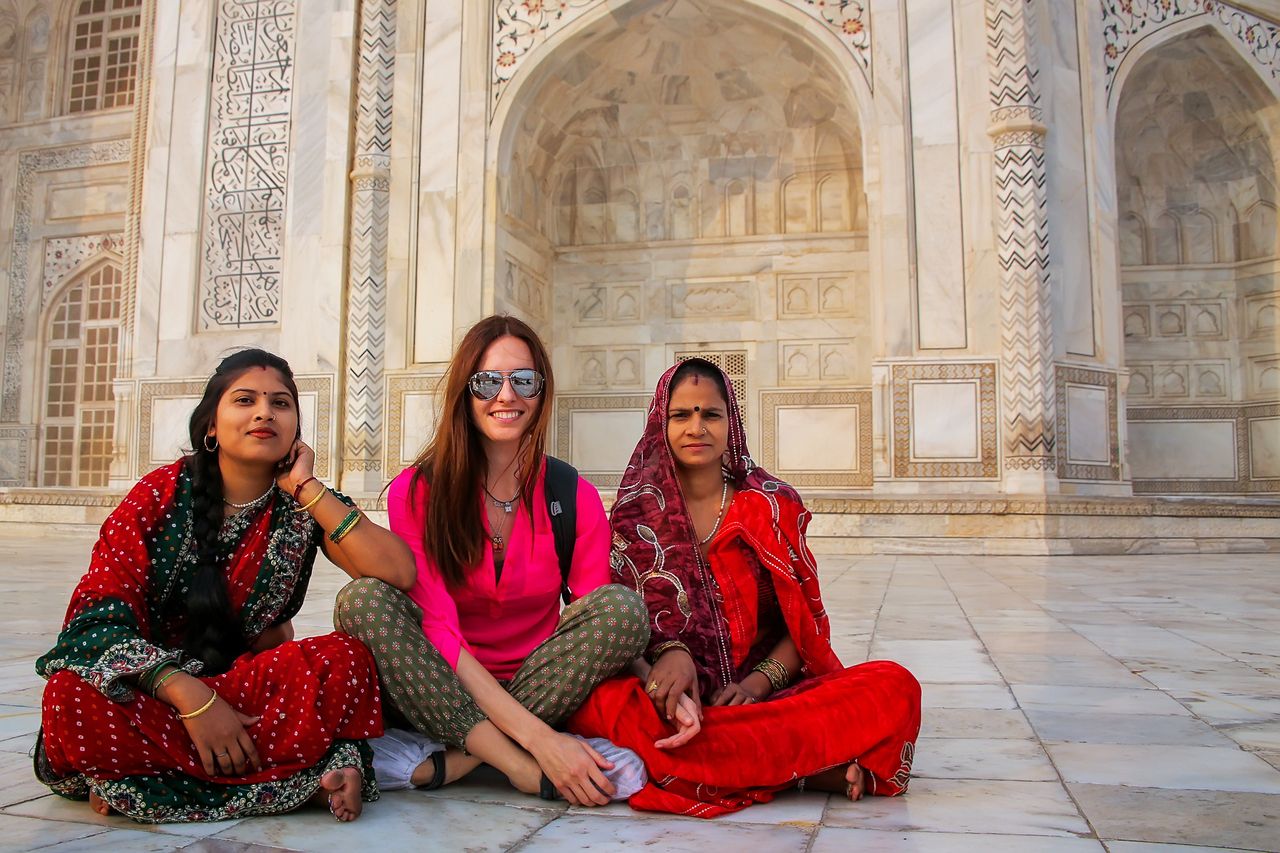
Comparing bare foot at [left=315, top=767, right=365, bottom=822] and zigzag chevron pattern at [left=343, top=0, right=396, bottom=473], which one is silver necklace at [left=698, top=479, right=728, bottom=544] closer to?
bare foot at [left=315, top=767, right=365, bottom=822]

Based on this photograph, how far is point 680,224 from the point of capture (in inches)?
425

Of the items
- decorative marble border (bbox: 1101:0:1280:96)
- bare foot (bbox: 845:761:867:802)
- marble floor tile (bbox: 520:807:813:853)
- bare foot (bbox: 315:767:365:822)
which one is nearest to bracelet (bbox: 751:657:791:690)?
A: bare foot (bbox: 845:761:867:802)

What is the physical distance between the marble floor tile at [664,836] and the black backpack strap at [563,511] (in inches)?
18.6

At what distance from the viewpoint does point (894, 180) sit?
8.20m

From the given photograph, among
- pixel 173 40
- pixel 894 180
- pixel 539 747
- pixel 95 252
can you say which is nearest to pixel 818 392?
pixel 894 180

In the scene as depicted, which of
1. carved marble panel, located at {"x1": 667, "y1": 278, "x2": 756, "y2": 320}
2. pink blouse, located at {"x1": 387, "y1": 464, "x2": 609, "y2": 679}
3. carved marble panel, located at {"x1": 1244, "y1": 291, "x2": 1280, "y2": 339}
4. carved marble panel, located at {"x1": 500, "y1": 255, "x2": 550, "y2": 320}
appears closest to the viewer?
pink blouse, located at {"x1": 387, "y1": 464, "x2": 609, "y2": 679}

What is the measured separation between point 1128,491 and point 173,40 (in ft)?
29.6

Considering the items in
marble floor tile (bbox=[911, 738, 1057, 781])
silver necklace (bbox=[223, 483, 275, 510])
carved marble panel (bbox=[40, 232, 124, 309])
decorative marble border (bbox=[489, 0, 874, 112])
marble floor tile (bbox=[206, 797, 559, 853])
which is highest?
decorative marble border (bbox=[489, 0, 874, 112])

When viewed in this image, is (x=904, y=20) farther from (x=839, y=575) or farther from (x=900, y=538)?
(x=839, y=575)

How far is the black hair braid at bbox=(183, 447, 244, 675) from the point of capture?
1684mm

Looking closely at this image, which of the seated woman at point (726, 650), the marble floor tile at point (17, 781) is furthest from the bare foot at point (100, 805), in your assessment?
the seated woman at point (726, 650)

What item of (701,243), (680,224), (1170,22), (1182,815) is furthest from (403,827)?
(1170,22)

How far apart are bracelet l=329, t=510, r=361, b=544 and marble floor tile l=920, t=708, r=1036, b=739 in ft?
3.79

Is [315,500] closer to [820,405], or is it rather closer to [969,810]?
[969,810]
